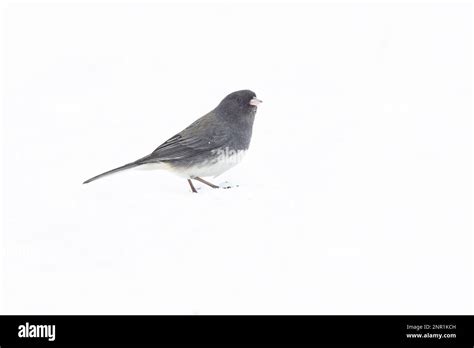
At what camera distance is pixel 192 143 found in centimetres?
596

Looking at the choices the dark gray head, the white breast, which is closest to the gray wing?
the white breast

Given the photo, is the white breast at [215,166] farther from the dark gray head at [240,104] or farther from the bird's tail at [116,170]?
the dark gray head at [240,104]

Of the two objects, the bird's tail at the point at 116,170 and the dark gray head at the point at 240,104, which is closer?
the bird's tail at the point at 116,170

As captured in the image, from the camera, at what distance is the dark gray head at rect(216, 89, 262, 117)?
20.5 feet

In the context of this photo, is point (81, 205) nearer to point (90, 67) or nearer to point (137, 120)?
point (137, 120)

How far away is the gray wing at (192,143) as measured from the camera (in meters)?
5.90

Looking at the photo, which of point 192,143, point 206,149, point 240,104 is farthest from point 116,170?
point 240,104

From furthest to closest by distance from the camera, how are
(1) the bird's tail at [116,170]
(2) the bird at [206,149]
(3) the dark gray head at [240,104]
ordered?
(3) the dark gray head at [240,104]
(2) the bird at [206,149]
(1) the bird's tail at [116,170]

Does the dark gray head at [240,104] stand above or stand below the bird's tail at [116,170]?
above

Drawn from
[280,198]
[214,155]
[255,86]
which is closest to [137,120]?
[255,86]

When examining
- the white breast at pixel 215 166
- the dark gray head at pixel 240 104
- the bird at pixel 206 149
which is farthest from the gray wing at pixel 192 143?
the dark gray head at pixel 240 104

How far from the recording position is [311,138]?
750cm

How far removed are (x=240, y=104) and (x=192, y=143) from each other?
2.32ft

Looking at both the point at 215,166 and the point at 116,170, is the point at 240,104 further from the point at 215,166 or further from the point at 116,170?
the point at 116,170
